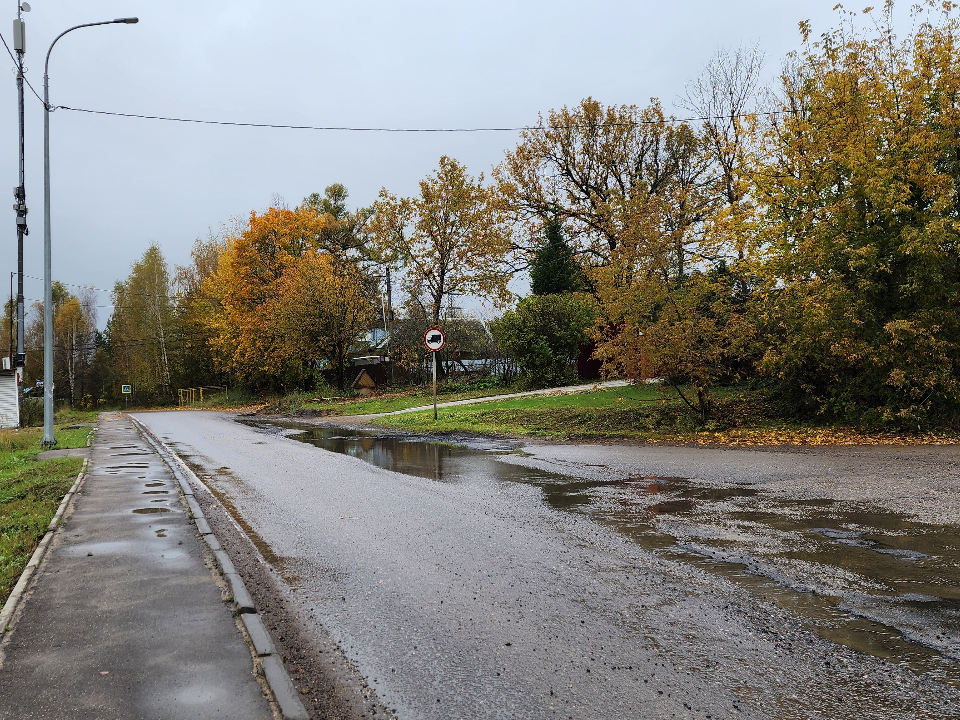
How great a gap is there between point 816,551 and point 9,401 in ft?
137

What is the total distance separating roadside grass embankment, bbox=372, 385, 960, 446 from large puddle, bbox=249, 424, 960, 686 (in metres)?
5.66

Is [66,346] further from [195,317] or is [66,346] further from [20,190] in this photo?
[20,190]

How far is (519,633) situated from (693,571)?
6.29ft

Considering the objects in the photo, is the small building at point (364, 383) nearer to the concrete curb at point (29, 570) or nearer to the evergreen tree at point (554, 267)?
the evergreen tree at point (554, 267)

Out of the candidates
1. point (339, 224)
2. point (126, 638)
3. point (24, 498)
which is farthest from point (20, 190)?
point (339, 224)

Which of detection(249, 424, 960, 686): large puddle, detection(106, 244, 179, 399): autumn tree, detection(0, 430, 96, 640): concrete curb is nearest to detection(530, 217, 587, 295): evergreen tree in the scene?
detection(249, 424, 960, 686): large puddle

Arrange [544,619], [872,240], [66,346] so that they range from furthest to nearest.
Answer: [66,346] < [872,240] < [544,619]

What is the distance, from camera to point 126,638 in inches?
177

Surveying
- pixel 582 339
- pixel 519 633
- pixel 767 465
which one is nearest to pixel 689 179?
pixel 582 339

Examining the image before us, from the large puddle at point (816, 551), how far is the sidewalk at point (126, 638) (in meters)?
3.68

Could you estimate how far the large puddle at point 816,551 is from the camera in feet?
14.1

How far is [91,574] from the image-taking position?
19.6ft

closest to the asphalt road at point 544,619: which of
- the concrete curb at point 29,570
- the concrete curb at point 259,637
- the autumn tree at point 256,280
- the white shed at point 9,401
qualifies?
the concrete curb at point 259,637

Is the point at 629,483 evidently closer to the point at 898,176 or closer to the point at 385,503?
the point at 385,503
